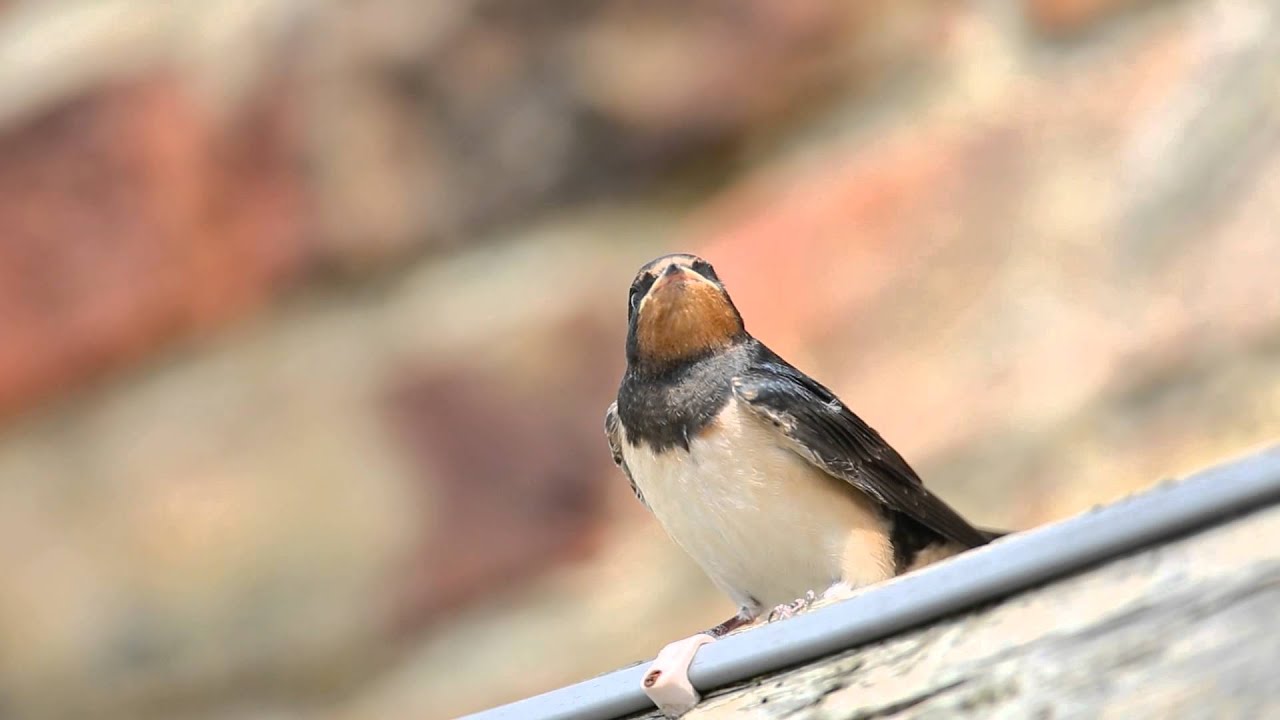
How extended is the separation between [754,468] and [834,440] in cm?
7

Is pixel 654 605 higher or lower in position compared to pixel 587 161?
lower

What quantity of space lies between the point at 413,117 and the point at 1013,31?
828 millimetres

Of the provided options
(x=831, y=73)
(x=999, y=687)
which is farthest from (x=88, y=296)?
(x=999, y=687)

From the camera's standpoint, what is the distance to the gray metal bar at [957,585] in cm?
73

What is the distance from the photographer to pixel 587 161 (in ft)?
7.29

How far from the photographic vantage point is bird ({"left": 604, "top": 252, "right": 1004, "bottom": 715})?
4.40 ft

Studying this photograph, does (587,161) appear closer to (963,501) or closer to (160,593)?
(963,501)

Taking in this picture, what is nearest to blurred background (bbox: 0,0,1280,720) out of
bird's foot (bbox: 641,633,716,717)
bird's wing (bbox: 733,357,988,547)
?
bird's wing (bbox: 733,357,988,547)

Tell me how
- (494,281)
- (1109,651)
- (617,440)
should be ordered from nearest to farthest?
(1109,651) → (617,440) → (494,281)

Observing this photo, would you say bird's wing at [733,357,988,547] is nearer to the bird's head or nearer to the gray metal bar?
the bird's head

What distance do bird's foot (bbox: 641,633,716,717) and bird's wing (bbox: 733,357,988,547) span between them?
0.41 meters

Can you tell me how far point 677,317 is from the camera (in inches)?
55.9

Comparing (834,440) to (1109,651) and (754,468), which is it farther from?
(1109,651)

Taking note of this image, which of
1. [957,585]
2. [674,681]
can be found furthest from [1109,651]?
[674,681]
